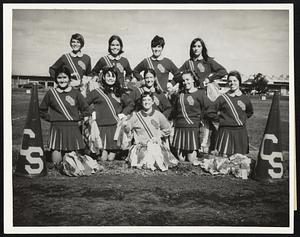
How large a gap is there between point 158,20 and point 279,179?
87 centimetres

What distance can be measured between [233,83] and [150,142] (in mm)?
446

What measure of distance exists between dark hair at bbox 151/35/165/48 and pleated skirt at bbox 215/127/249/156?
1.48ft

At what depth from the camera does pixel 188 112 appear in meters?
1.64

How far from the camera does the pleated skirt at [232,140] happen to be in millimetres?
1637

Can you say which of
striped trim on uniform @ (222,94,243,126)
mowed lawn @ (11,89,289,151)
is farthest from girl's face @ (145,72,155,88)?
mowed lawn @ (11,89,289,151)

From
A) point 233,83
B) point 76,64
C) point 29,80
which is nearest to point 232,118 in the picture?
point 233,83

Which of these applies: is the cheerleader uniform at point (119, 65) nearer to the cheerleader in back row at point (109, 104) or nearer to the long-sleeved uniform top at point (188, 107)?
the cheerleader in back row at point (109, 104)

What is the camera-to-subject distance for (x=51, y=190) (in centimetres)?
161

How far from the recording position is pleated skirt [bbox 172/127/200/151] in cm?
164

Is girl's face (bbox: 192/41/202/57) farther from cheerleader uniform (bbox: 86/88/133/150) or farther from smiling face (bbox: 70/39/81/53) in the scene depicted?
smiling face (bbox: 70/39/81/53)

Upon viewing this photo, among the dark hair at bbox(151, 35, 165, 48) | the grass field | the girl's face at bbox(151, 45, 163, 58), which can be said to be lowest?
the grass field

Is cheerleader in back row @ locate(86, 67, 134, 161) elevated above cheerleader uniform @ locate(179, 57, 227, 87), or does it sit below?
below

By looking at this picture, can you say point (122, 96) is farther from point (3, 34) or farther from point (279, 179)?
point (279, 179)

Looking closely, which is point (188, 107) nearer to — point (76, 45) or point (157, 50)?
point (157, 50)
